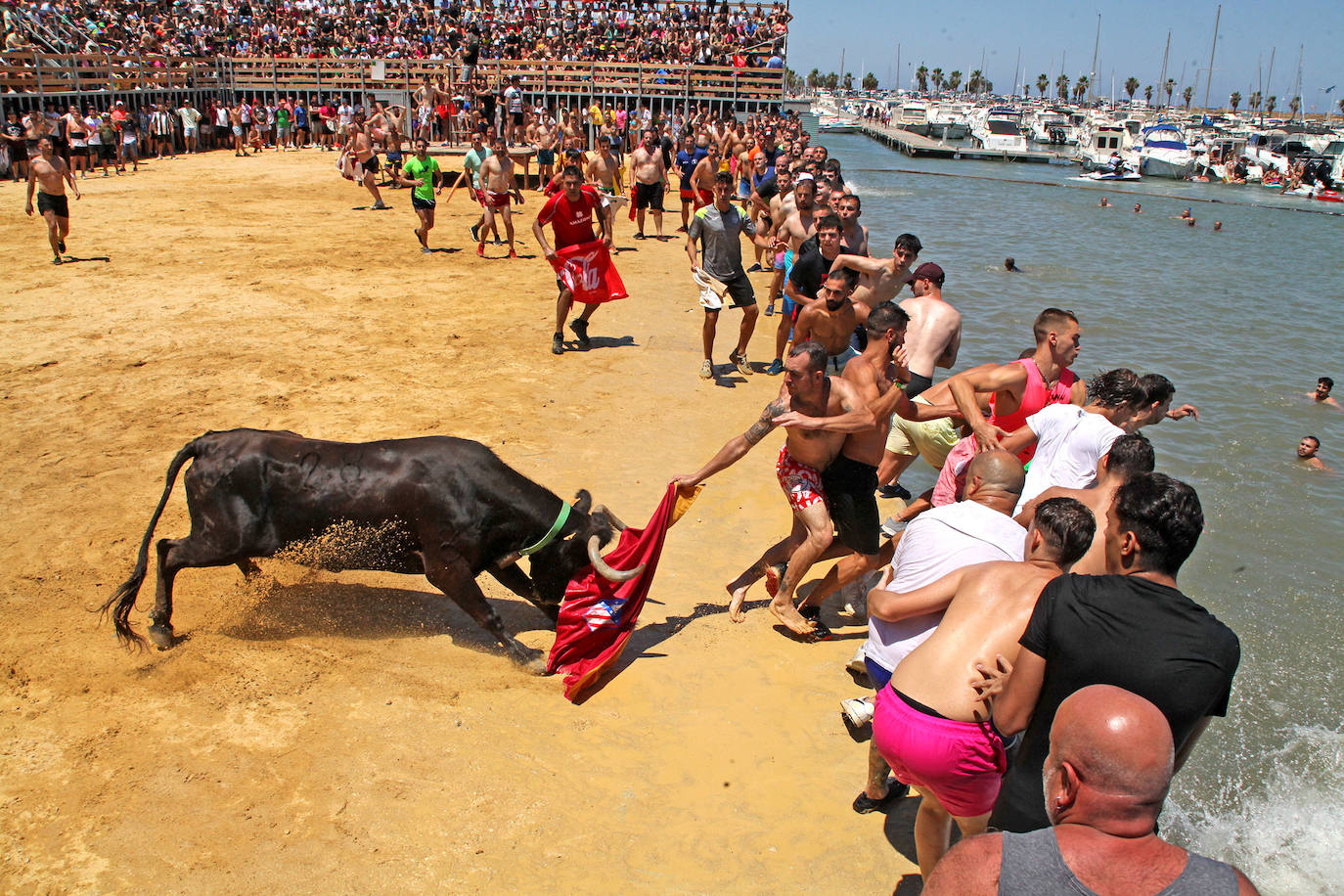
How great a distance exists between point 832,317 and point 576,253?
377 centimetres

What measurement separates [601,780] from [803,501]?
1.96 m

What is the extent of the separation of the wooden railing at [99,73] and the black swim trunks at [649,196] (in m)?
16.2

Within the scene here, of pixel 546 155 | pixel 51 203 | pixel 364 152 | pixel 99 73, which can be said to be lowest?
pixel 51 203

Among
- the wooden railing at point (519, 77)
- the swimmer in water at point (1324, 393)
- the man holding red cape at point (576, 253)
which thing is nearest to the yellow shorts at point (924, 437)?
the man holding red cape at point (576, 253)

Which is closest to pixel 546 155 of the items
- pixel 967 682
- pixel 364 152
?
pixel 364 152

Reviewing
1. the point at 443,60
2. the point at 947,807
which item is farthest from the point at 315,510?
the point at 443,60

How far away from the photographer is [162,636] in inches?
197

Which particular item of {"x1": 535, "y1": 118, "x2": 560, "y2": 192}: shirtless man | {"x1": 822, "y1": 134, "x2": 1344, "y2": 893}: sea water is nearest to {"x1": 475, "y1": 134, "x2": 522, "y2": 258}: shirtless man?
{"x1": 535, "y1": 118, "x2": 560, "y2": 192}: shirtless man

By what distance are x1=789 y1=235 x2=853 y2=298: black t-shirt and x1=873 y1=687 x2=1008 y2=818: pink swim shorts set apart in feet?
20.1

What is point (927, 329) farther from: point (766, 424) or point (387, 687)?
point (387, 687)

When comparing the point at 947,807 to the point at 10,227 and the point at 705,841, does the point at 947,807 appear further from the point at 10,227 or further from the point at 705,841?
the point at 10,227

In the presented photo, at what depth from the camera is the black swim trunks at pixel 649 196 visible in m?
17.6

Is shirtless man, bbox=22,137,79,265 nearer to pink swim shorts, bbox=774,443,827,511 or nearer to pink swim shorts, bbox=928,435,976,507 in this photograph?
pink swim shorts, bbox=774,443,827,511

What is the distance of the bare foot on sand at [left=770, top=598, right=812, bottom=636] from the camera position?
5.38 metres
